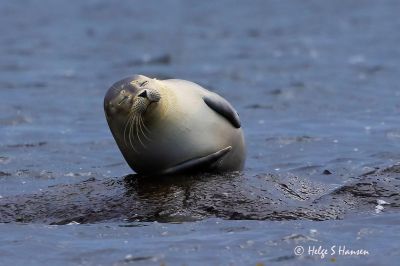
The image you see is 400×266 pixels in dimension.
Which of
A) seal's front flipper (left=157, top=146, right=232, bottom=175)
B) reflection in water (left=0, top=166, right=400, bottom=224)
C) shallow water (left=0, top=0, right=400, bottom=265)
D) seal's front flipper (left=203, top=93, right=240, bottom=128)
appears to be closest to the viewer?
shallow water (left=0, top=0, right=400, bottom=265)

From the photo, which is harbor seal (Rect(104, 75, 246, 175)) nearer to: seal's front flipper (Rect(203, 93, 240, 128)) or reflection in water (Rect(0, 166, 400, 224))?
seal's front flipper (Rect(203, 93, 240, 128))

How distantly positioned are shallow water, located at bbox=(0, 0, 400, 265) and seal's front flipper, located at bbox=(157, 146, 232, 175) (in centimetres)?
13

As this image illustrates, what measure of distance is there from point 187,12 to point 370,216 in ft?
72.4

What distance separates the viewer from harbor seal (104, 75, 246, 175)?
29.5ft

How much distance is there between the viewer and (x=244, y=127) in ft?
49.0

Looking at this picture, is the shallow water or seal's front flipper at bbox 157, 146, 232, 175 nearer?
the shallow water

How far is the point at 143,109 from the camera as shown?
9023 millimetres

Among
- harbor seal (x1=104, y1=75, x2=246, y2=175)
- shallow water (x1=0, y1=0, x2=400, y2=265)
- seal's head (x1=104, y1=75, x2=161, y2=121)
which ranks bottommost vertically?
shallow water (x1=0, y1=0, x2=400, y2=265)

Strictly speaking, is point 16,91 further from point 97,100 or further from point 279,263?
point 279,263

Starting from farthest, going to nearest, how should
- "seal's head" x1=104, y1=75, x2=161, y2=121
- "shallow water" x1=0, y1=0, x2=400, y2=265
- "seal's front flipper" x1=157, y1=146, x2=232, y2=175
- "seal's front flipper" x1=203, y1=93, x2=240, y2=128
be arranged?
"seal's front flipper" x1=203, y1=93, x2=240, y2=128 → "seal's front flipper" x1=157, y1=146, x2=232, y2=175 → "seal's head" x1=104, y1=75, x2=161, y2=121 → "shallow water" x1=0, y1=0, x2=400, y2=265

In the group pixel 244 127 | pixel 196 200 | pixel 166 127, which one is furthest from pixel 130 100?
pixel 244 127

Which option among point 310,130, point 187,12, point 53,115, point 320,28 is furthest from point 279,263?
point 187,12

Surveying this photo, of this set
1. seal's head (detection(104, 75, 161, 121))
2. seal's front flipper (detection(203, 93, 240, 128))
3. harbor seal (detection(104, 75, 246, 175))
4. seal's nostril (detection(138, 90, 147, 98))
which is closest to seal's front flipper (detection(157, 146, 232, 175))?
harbor seal (detection(104, 75, 246, 175))

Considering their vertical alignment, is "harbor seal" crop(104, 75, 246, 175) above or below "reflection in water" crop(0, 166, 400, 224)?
above
